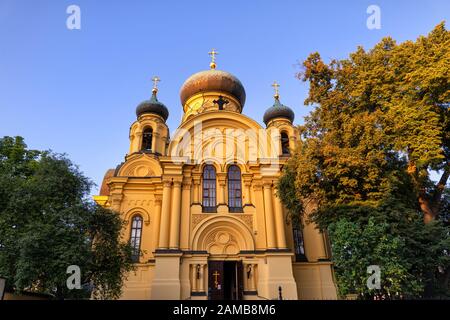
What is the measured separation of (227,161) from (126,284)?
8829 mm

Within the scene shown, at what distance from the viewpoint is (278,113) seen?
23891mm

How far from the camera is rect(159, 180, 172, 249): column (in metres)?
16.4

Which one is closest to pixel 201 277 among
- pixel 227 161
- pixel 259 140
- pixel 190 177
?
pixel 190 177

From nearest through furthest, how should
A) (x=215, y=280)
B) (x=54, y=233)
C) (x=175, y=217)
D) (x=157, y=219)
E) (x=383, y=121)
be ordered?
1. (x=54, y=233)
2. (x=383, y=121)
3. (x=215, y=280)
4. (x=175, y=217)
5. (x=157, y=219)

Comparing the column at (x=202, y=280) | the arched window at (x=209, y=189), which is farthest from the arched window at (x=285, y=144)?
the column at (x=202, y=280)

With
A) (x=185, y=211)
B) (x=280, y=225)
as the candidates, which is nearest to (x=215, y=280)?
(x=185, y=211)

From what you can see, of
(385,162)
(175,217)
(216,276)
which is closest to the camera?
(385,162)

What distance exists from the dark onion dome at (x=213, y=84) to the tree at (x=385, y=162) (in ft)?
39.2

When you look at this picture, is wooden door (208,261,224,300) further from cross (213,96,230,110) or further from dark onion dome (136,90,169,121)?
dark onion dome (136,90,169,121)

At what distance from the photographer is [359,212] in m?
10.8

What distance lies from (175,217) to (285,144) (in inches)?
399

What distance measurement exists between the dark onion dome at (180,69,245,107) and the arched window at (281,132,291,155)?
16.2 ft

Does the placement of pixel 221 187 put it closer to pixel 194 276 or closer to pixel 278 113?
pixel 194 276

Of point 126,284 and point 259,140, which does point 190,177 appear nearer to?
point 259,140
